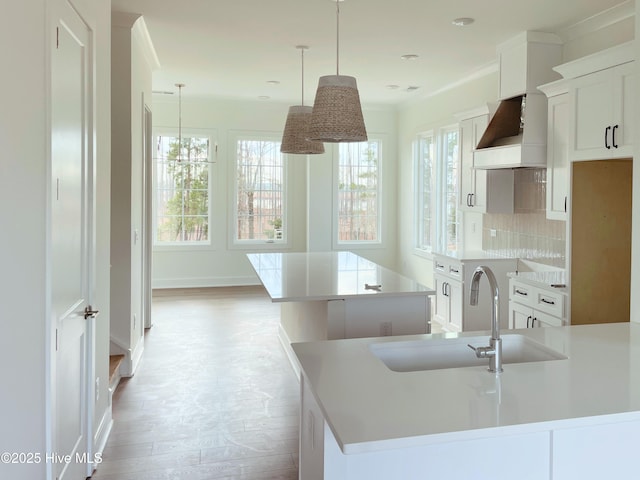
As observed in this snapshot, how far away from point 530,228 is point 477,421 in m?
3.94

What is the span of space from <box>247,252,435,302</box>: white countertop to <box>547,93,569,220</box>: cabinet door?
4.22 feet

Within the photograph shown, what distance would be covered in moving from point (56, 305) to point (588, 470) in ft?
6.27

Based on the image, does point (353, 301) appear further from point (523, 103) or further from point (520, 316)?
point (523, 103)

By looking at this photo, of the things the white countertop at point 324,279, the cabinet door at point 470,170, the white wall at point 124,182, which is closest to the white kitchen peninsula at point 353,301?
the white countertop at point 324,279

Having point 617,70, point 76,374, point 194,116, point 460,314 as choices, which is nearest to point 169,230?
point 194,116

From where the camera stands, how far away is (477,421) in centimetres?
128

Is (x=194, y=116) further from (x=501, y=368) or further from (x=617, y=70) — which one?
(x=501, y=368)

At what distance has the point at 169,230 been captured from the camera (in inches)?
316

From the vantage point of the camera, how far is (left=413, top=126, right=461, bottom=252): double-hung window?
6551 millimetres

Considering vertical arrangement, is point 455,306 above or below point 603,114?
below

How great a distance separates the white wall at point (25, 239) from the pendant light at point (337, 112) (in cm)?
160

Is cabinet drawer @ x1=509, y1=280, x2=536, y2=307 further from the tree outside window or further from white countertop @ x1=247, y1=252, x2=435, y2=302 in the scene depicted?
the tree outside window

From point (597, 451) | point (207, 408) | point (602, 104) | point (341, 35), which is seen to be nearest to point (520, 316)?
point (602, 104)

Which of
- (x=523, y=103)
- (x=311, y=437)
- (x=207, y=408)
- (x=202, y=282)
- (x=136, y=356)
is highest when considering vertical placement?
(x=523, y=103)
